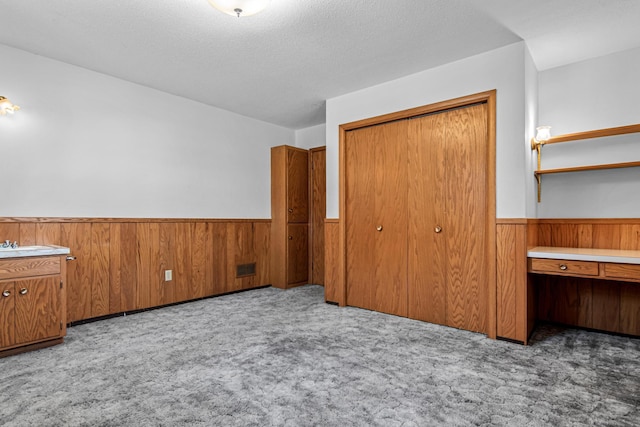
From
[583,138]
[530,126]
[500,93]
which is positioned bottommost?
[583,138]

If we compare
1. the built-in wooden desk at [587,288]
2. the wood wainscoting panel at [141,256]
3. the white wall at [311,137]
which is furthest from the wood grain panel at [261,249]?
the built-in wooden desk at [587,288]

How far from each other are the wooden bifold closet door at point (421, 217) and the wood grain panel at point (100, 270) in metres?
2.45

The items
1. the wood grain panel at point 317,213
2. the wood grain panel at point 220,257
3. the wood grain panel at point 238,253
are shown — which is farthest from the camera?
the wood grain panel at point 317,213

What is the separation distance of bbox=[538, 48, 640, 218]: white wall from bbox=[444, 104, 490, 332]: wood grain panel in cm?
81

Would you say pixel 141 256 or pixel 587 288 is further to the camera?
pixel 141 256

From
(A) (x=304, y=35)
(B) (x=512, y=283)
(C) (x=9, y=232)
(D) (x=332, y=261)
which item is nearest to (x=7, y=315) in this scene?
(C) (x=9, y=232)

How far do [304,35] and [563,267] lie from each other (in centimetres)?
259

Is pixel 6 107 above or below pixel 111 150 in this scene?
above

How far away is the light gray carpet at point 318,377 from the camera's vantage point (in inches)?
64.5

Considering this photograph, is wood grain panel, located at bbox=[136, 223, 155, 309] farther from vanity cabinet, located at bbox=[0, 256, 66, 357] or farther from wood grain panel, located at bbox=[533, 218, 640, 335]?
wood grain panel, located at bbox=[533, 218, 640, 335]

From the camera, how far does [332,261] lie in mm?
3836

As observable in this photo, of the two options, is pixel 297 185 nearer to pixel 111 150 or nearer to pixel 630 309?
pixel 111 150

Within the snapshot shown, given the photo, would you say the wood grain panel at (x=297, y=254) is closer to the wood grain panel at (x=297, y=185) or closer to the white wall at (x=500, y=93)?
the wood grain panel at (x=297, y=185)

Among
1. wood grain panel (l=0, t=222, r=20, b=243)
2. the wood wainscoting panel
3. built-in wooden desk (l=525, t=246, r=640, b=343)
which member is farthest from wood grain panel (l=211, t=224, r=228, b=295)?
built-in wooden desk (l=525, t=246, r=640, b=343)
